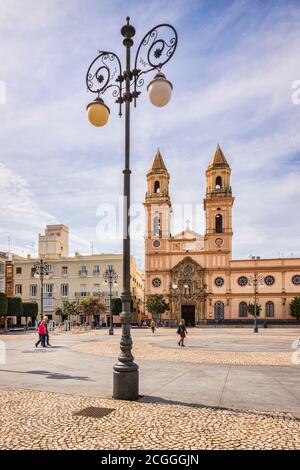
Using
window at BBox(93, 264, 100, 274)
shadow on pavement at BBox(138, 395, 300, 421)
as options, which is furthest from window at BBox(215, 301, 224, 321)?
shadow on pavement at BBox(138, 395, 300, 421)

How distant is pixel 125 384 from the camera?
7.89m

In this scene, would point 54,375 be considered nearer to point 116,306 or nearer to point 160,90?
point 160,90

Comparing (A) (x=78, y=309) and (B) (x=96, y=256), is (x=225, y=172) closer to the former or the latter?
(B) (x=96, y=256)

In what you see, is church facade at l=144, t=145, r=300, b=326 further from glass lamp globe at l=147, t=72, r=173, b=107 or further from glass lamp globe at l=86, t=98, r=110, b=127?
glass lamp globe at l=147, t=72, r=173, b=107

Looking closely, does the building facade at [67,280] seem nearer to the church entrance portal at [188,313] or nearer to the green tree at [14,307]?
the church entrance portal at [188,313]

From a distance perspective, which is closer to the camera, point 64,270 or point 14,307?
point 14,307

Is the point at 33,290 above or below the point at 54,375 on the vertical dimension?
above

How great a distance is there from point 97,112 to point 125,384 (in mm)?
5776

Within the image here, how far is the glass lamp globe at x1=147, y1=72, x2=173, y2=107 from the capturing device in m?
7.68

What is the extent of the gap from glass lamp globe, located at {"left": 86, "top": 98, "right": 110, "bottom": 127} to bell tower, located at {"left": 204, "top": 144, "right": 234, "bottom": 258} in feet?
182

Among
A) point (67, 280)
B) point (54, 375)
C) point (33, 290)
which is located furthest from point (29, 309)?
point (54, 375)

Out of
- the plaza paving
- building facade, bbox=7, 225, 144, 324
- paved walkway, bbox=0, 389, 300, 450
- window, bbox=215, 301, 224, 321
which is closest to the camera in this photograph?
paved walkway, bbox=0, 389, 300, 450

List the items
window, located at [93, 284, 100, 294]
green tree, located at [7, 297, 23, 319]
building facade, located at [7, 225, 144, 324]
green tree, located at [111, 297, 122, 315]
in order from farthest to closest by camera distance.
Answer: building facade, located at [7, 225, 144, 324] < window, located at [93, 284, 100, 294] < green tree, located at [111, 297, 122, 315] < green tree, located at [7, 297, 23, 319]
